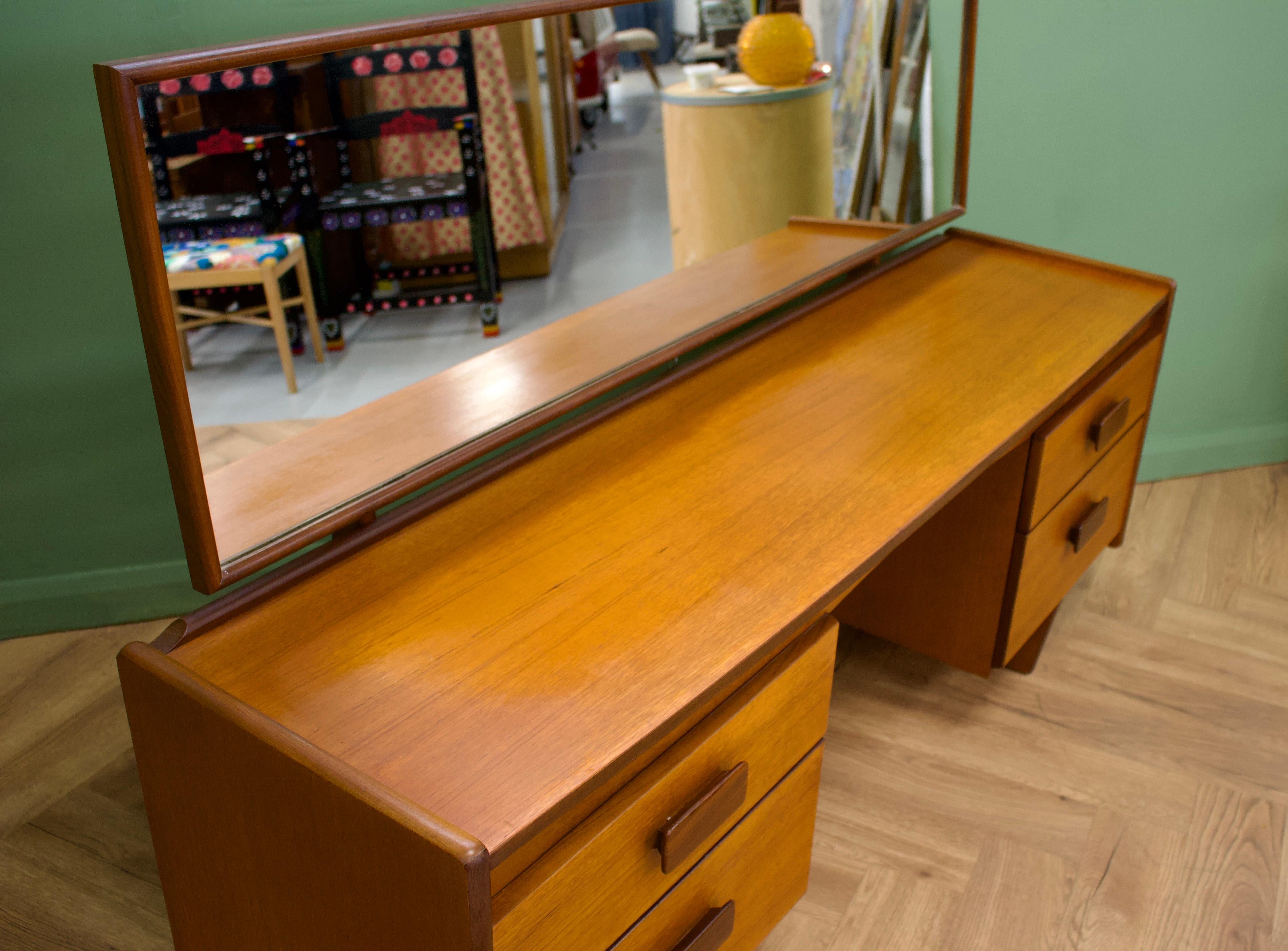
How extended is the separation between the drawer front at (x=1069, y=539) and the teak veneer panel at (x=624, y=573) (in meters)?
0.28

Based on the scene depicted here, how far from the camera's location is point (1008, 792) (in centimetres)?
164

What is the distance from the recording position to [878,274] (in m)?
1.84

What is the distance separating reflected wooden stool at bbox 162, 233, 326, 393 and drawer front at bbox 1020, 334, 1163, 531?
1.01m

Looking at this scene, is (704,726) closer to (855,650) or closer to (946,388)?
(946,388)

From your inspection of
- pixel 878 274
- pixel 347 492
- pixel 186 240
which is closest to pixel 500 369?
pixel 347 492

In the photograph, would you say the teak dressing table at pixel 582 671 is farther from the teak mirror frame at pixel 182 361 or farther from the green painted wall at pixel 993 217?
the green painted wall at pixel 993 217

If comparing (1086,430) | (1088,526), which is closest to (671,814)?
(1086,430)

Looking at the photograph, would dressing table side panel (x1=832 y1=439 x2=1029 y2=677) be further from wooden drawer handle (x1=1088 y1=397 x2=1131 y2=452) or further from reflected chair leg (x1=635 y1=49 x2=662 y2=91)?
reflected chair leg (x1=635 y1=49 x2=662 y2=91)

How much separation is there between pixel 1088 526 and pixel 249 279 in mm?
1412

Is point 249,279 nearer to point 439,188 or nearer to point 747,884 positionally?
point 439,188

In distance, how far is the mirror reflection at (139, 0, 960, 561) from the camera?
0.99m

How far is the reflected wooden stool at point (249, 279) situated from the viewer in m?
0.96

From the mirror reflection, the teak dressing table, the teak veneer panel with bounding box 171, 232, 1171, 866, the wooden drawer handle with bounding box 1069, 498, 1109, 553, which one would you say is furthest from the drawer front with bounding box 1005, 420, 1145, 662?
the mirror reflection

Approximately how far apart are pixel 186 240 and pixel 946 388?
96 centimetres
